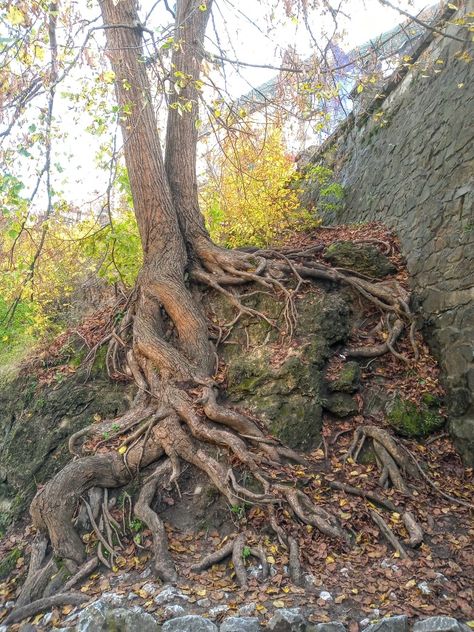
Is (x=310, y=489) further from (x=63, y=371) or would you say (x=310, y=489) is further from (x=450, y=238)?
(x=63, y=371)

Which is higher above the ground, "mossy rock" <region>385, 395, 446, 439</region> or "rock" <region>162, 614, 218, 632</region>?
"mossy rock" <region>385, 395, 446, 439</region>

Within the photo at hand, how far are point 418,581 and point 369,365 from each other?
2.60m

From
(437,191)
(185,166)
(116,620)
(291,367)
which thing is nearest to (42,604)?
(116,620)

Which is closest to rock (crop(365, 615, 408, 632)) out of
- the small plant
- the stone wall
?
the stone wall

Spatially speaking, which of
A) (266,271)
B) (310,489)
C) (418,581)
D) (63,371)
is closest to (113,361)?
(63,371)

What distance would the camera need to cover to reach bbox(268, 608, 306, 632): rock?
2.86 metres

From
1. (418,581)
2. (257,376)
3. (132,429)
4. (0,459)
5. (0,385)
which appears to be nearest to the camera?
(418,581)

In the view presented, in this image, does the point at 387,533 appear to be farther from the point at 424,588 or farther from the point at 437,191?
the point at 437,191

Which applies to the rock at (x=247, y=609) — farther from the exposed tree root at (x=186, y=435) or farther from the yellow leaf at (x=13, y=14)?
the yellow leaf at (x=13, y=14)

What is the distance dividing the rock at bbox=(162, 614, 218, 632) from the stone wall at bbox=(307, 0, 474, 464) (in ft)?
9.42

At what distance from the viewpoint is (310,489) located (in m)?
4.27

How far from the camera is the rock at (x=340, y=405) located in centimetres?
503

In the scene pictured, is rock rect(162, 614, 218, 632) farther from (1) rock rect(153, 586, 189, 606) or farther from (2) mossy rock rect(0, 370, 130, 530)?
(2) mossy rock rect(0, 370, 130, 530)

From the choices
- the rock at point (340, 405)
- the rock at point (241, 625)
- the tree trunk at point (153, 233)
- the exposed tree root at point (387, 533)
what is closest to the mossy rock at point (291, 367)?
the rock at point (340, 405)
